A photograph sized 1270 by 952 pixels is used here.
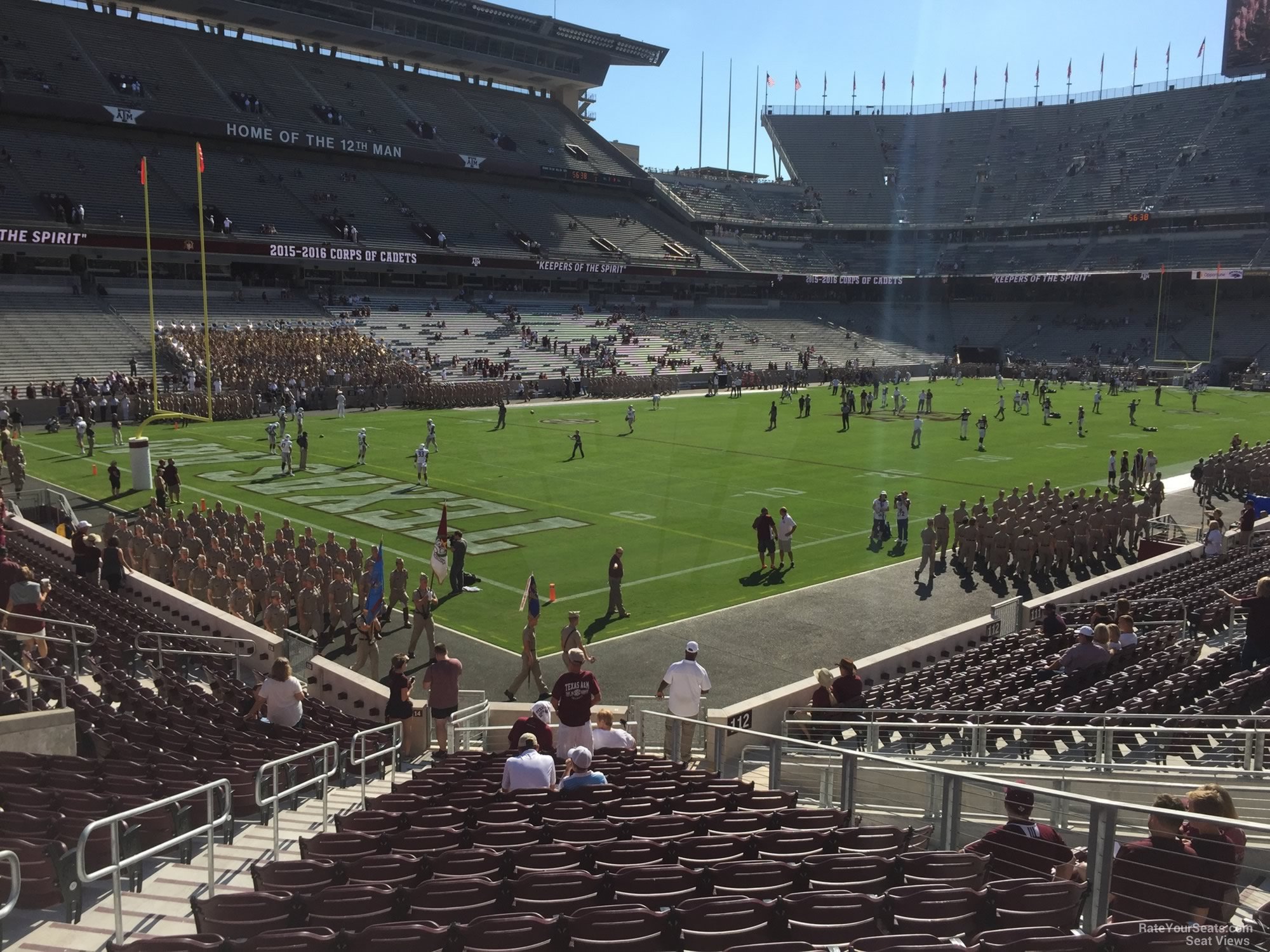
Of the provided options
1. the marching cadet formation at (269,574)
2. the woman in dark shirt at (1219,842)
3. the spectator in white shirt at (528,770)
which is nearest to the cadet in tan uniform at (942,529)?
the marching cadet formation at (269,574)

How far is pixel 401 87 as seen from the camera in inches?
2990

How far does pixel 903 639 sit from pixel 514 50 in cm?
7515

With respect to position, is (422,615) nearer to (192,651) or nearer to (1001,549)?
(192,651)

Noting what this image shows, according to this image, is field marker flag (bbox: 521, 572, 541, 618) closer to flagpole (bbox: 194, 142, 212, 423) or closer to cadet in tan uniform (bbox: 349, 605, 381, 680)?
cadet in tan uniform (bbox: 349, 605, 381, 680)

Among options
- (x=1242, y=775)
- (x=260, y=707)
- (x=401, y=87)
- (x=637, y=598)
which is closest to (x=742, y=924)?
(x=1242, y=775)

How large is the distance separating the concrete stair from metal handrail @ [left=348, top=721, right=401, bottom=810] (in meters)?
0.91

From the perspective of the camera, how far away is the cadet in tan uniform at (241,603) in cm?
1584

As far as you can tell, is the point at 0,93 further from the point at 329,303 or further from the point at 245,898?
the point at 245,898

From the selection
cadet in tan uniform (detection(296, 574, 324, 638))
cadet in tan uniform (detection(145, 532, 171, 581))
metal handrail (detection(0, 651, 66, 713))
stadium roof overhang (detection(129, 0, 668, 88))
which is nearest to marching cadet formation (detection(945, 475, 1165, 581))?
cadet in tan uniform (detection(296, 574, 324, 638))

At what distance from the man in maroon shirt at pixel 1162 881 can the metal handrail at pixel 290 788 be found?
4.88 m

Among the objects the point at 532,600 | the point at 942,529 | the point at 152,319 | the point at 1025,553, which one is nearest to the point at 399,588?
the point at 532,600

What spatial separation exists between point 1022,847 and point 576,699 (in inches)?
181

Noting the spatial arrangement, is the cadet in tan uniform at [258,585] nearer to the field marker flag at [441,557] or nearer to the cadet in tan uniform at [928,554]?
the field marker flag at [441,557]

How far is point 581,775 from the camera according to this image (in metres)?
7.36
